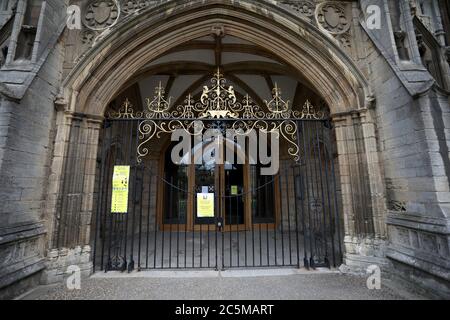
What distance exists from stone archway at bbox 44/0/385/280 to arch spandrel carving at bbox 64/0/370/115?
0.05 ft

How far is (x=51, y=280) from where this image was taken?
301cm

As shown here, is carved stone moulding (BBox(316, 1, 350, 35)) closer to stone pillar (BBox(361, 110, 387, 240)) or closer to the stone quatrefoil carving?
the stone quatrefoil carving

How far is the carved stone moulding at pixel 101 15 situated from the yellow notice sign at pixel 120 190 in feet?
8.04

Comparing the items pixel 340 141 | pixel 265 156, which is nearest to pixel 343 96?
pixel 340 141

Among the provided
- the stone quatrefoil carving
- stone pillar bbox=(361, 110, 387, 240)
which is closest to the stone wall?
the stone quatrefoil carving

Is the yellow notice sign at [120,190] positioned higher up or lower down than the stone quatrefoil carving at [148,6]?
lower down

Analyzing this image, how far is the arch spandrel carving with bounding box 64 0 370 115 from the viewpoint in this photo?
3.63 m

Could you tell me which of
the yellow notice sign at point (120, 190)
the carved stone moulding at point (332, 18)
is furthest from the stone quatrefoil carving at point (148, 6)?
the yellow notice sign at point (120, 190)

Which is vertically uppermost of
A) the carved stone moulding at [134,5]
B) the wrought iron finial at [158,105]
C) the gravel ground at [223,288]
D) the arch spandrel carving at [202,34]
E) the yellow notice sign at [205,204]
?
the carved stone moulding at [134,5]

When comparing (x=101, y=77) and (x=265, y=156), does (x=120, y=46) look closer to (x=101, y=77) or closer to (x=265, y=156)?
(x=101, y=77)

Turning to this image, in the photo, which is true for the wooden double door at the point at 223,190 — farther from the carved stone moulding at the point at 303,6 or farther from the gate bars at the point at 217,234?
the carved stone moulding at the point at 303,6

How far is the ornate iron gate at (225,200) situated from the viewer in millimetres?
3865

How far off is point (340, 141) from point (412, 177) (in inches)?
44.4

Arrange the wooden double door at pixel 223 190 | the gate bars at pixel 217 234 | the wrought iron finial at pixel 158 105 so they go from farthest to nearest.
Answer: the wooden double door at pixel 223 190 < the wrought iron finial at pixel 158 105 < the gate bars at pixel 217 234
